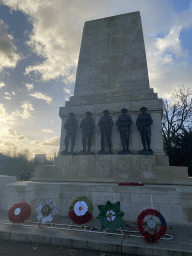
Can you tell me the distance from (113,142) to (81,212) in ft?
19.3

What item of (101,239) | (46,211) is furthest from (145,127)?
(46,211)

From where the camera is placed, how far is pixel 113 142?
1136cm

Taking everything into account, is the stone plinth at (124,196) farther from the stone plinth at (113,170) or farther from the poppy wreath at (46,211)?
the poppy wreath at (46,211)

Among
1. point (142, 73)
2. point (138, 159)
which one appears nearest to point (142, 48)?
point (142, 73)

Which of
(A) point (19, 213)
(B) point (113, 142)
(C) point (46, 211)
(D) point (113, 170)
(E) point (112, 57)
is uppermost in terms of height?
(E) point (112, 57)

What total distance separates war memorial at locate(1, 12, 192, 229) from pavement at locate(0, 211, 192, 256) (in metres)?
1.51

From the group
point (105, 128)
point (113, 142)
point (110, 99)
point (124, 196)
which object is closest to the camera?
point (124, 196)

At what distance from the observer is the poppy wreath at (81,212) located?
6.02 metres

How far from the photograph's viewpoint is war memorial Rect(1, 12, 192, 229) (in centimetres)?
767

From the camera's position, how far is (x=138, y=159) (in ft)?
31.9

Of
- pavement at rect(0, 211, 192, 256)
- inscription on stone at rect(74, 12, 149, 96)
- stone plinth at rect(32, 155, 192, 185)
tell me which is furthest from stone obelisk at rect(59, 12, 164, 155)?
pavement at rect(0, 211, 192, 256)

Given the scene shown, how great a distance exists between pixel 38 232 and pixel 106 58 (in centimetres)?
1281

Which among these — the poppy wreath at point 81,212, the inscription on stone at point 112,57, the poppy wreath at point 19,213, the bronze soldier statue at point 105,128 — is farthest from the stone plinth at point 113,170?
the inscription on stone at point 112,57

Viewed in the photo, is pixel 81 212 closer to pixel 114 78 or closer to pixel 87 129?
pixel 87 129
